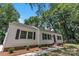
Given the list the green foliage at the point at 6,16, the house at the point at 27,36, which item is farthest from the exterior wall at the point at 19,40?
the green foliage at the point at 6,16

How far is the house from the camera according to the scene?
15.0ft

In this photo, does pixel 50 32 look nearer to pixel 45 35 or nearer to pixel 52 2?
pixel 45 35


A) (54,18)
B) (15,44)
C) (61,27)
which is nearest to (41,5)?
(54,18)

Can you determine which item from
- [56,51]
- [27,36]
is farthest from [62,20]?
[27,36]

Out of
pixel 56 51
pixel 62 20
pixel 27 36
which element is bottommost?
pixel 56 51

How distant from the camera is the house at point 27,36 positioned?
4.58m

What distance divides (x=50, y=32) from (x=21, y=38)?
0.80m

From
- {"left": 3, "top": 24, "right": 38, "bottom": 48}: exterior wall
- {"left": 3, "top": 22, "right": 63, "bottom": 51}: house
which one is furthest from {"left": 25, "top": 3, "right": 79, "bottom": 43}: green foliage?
{"left": 3, "top": 24, "right": 38, "bottom": 48}: exterior wall

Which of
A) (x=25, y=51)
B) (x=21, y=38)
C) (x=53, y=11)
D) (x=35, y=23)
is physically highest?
(x=53, y=11)

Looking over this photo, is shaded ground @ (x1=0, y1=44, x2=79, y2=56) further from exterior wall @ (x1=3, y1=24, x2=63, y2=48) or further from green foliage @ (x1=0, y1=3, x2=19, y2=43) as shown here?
green foliage @ (x1=0, y1=3, x2=19, y2=43)

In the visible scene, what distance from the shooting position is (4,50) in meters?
4.51

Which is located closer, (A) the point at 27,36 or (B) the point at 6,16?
(B) the point at 6,16

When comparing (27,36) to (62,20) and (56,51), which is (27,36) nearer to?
(56,51)

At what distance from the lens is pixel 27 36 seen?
4.80m
